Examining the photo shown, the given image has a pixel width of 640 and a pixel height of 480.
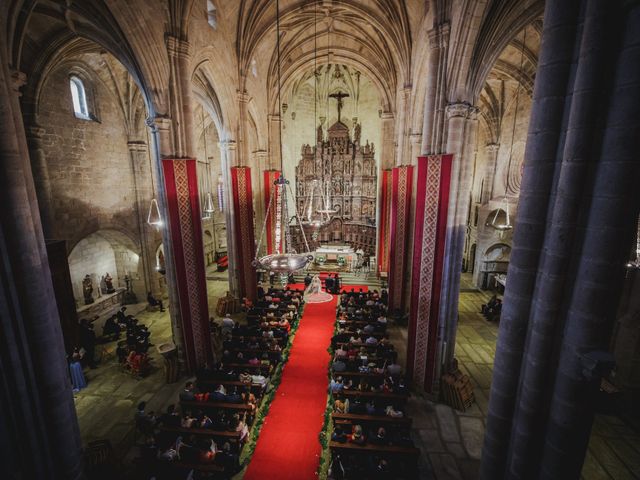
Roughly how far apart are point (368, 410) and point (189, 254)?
6152 mm

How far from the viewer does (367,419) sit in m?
6.79

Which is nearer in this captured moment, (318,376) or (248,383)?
(248,383)

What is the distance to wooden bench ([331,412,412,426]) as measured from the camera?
6.65 meters

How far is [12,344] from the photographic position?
3.62 meters

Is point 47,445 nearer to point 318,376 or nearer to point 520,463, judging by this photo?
point 520,463

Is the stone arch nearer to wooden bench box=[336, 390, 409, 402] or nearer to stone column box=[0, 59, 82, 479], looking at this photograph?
wooden bench box=[336, 390, 409, 402]

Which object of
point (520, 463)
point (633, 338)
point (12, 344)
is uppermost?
point (12, 344)

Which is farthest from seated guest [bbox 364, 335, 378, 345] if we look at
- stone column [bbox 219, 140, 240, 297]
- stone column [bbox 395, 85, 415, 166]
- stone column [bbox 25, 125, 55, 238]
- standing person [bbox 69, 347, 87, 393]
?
stone column [bbox 25, 125, 55, 238]

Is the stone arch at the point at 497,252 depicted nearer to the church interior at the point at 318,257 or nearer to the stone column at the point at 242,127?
the church interior at the point at 318,257

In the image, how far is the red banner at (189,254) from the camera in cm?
812

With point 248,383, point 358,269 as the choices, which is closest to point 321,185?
point 358,269

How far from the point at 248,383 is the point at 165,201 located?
208 inches

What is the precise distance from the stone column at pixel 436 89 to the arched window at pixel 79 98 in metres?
12.9

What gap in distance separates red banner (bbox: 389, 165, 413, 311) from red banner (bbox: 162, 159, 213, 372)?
7.52 meters
